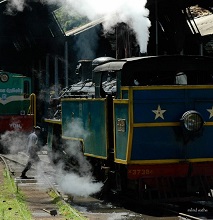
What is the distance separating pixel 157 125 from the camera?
35.4 ft

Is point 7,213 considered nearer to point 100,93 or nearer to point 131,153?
point 131,153

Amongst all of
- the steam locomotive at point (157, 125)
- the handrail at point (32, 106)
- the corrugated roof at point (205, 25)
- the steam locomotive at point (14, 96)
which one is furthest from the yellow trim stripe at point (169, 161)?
the steam locomotive at point (14, 96)

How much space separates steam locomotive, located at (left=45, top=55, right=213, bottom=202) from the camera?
10.8 m

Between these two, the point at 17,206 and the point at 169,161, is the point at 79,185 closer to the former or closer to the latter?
the point at 17,206

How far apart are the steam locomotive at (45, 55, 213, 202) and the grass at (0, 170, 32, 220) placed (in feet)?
5.87

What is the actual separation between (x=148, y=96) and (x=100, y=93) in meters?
1.52

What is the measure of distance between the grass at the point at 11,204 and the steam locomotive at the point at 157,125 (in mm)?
1788

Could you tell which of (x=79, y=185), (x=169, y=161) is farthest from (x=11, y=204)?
(x=169, y=161)

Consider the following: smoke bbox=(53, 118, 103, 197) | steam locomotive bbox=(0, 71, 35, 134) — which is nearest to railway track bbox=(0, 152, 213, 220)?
smoke bbox=(53, 118, 103, 197)

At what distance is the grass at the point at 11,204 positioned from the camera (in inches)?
388

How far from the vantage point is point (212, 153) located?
11.3 meters

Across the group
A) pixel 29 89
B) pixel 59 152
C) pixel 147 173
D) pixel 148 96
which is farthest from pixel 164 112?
pixel 29 89

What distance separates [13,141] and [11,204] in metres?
13.0

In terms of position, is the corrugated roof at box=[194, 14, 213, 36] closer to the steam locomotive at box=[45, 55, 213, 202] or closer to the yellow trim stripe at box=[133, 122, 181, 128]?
the steam locomotive at box=[45, 55, 213, 202]
